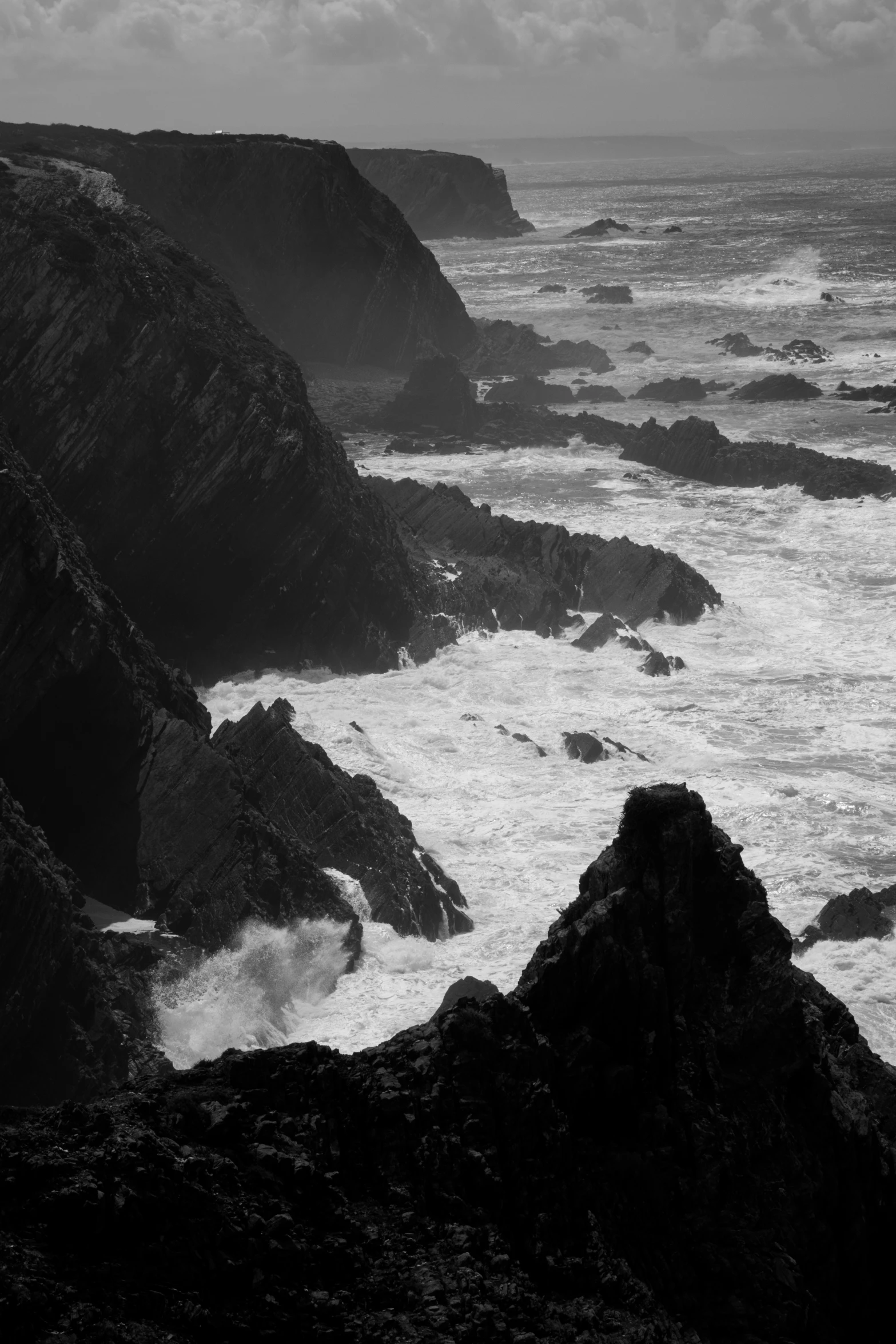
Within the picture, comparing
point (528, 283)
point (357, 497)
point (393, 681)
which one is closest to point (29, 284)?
point (357, 497)

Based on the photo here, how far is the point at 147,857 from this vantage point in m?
22.0

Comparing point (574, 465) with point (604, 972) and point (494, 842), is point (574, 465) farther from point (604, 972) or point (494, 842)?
point (604, 972)

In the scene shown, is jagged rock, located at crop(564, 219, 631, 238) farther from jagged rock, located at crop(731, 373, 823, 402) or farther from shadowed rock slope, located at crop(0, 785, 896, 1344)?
shadowed rock slope, located at crop(0, 785, 896, 1344)

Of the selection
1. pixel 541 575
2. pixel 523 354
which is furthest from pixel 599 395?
pixel 541 575

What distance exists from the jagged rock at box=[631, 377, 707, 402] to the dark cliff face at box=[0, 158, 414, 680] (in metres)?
31.1

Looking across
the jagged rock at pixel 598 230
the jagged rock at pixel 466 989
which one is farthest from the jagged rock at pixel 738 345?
the jagged rock at pixel 466 989

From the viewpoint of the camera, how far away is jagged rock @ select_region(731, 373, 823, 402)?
63969 millimetres

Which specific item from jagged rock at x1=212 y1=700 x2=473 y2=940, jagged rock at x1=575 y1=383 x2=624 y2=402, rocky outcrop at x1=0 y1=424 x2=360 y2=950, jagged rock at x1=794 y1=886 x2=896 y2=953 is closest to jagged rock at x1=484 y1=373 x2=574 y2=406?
jagged rock at x1=575 y1=383 x2=624 y2=402

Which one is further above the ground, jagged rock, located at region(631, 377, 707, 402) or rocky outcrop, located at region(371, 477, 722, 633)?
jagged rock, located at region(631, 377, 707, 402)

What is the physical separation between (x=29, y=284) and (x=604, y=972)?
995 inches

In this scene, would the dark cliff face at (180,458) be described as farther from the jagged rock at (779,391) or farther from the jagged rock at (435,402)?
the jagged rock at (779,391)

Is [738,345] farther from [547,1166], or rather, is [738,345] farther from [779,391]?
[547,1166]

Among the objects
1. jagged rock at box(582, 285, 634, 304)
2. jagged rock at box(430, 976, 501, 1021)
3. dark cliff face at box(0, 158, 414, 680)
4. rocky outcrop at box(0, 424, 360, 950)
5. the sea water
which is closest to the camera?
jagged rock at box(430, 976, 501, 1021)

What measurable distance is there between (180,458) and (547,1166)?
24501 mm
